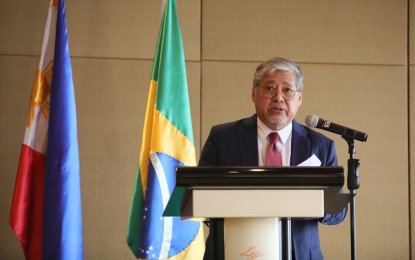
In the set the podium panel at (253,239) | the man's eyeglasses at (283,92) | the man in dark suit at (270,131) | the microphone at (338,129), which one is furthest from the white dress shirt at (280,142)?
the podium panel at (253,239)

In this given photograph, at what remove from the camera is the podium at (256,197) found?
152 centimetres

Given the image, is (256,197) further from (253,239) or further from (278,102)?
(278,102)

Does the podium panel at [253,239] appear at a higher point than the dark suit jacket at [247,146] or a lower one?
lower

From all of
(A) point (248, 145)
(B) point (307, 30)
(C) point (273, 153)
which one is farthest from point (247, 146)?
(B) point (307, 30)

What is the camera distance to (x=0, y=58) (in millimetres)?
3957

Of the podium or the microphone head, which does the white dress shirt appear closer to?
the microphone head

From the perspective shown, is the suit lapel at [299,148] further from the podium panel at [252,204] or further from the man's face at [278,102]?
Result: the podium panel at [252,204]

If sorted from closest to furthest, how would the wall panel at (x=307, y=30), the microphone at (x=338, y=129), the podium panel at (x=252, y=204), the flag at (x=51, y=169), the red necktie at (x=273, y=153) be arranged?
the podium panel at (x=252, y=204), the microphone at (x=338, y=129), the red necktie at (x=273, y=153), the flag at (x=51, y=169), the wall panel at (x=307, y=30)

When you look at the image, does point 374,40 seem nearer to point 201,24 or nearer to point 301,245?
Result: point 201,24

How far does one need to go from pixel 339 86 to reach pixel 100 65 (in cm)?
165

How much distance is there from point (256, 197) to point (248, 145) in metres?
0.99

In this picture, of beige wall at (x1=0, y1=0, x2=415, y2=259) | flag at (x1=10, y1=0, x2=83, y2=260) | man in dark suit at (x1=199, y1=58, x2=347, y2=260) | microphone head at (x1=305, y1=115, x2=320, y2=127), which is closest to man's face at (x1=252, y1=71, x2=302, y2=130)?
man in dark suit at (x1=199, y1=58, x2=347, y2=260)

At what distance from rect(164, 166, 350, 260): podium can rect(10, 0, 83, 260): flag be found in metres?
1.96

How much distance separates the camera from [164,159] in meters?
3.47
